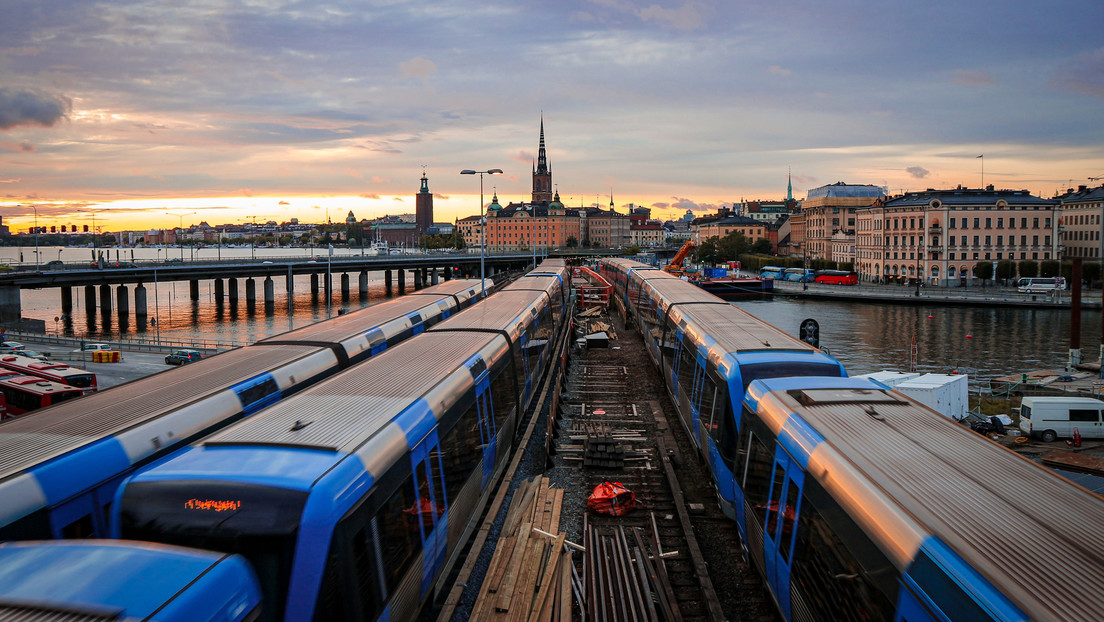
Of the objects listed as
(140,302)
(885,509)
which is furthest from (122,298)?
(885,509)

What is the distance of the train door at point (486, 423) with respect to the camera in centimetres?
1060

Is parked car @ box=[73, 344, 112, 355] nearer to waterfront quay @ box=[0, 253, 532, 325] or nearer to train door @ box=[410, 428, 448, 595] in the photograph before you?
waterfront quay @ box=[0, 253, 532, 325]

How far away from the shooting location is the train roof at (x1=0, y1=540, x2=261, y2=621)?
396cm

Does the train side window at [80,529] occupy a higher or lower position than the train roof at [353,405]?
lower

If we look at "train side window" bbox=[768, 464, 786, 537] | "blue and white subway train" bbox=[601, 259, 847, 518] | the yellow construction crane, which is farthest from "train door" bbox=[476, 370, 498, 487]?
the yellow construction crane

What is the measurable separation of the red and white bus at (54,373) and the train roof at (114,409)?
47.1 feet

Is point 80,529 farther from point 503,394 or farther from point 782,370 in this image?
point 782,370

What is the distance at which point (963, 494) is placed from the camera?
523cm

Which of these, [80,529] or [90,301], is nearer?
[80,529]

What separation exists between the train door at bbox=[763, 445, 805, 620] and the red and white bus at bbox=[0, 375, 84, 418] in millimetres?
19652

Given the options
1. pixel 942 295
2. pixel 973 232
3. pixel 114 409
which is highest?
pixel 973 232

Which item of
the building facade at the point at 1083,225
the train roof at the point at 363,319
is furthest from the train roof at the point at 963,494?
the building facade at the point at 1083,225

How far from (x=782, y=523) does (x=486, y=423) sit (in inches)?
195

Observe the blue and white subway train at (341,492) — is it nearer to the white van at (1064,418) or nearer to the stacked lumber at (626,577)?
the stacked lumber at (626,577)
